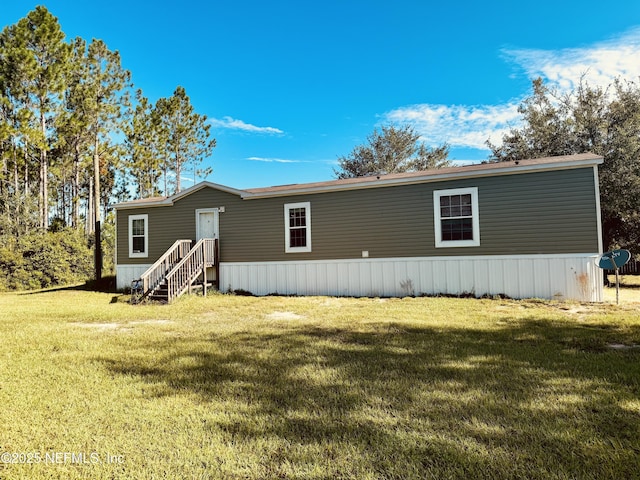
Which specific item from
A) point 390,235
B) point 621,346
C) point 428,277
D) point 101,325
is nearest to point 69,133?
point 101,325

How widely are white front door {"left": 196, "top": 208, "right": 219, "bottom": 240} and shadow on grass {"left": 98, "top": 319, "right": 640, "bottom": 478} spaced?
26.0ft

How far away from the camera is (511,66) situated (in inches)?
701

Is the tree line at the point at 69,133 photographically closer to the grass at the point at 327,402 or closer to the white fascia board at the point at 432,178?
the white fascia board at the point at 432,178

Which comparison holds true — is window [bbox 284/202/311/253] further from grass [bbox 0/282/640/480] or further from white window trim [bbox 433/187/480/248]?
grass [bbox 0/282/640/480]

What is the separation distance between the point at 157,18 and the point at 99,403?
16473 mm

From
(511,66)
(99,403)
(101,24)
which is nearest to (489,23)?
(511,66)

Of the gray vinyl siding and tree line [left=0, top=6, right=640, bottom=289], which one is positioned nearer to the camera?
the gray vinyl siding

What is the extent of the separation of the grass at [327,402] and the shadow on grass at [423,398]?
0.01 m

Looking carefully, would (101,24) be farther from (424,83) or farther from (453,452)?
(453,452)

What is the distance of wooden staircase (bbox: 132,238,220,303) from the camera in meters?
10.1

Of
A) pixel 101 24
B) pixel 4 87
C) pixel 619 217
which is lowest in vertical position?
pixel 619 217

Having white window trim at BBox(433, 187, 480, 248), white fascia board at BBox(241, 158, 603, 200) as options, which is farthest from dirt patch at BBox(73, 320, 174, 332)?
white window trim at BBox(433, 187, 480, 248)

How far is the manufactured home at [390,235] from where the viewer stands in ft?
29.5

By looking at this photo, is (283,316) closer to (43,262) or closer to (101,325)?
(101,325)
